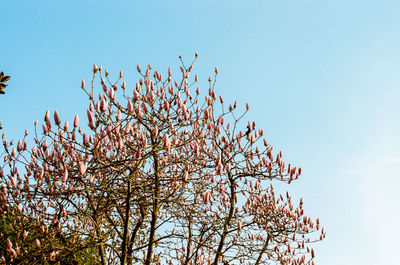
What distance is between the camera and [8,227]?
9.66 metres

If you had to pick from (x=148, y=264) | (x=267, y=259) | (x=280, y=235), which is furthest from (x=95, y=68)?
(x=267, y=259)

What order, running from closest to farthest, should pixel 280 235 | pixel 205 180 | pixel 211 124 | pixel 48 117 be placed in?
pixel 48 117 < pixel 211 124 < pixel 205 180 < pixel 280 235

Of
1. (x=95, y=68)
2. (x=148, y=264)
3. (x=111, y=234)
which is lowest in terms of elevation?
(x=148, y=264)

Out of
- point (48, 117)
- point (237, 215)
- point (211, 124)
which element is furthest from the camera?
point (237, 215)

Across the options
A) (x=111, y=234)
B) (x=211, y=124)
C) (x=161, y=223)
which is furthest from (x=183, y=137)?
(x=111, y=234)

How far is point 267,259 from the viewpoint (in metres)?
10.2

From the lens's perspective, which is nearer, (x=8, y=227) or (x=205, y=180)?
(x=205, y=180)

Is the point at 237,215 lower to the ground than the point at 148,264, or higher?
higher

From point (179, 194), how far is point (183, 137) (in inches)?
52.4

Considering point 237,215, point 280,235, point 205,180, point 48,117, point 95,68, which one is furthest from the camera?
Answer: point 280,235

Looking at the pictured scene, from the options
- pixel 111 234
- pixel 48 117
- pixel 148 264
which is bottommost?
pixel 148 264

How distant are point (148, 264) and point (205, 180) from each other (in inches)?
87.5

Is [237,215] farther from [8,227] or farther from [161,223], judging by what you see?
[8,227]

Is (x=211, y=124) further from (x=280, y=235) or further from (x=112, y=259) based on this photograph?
(x=112, y=259)
